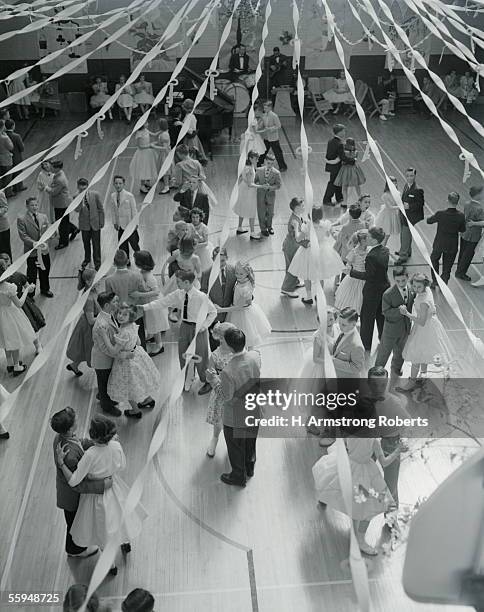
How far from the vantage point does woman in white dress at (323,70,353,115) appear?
1559cm

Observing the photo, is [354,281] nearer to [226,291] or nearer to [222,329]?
[226,291]

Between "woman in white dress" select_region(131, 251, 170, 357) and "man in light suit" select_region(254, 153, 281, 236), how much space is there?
2.66m

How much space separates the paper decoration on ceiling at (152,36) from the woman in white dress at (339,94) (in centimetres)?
330

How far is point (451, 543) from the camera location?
4.46 ft

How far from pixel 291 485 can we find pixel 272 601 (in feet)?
3.61

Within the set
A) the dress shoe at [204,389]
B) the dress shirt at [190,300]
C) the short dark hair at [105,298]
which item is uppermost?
the short dark hair at [105,298]

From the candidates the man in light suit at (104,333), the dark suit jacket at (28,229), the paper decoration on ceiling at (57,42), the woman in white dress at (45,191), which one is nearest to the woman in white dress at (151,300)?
the man in light suit at (104,333)

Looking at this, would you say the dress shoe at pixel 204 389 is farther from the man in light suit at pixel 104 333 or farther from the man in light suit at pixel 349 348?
the man in light suit at pixel 349 348

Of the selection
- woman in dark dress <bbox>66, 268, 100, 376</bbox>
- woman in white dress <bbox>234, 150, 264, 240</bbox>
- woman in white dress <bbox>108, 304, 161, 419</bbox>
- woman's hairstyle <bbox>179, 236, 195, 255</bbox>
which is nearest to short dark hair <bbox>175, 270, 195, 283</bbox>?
woman's hairstyle <bbox>179, 236, 195, 255</bbox>

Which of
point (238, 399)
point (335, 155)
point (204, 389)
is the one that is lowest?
point (204, 389)

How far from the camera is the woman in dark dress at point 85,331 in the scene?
266 inches

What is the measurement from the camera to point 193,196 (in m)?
9.12

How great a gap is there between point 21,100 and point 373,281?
10619 mm

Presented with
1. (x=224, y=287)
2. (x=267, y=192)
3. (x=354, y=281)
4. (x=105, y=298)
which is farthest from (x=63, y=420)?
(x=267, y=192)
